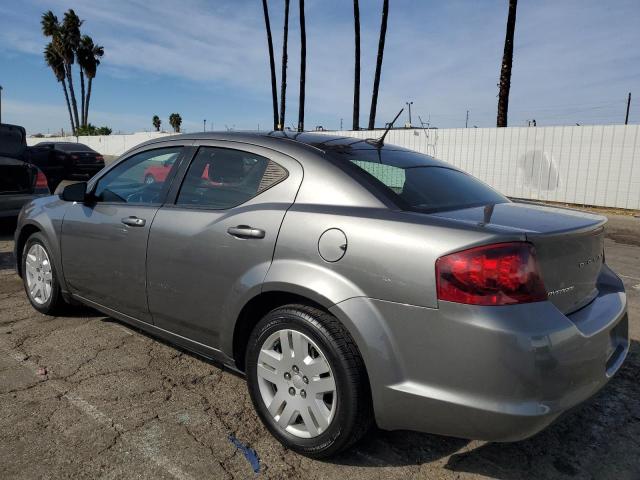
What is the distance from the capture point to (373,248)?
7.15 ft

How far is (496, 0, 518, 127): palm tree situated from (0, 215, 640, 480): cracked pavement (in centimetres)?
1439

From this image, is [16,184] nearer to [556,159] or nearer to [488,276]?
[488,276]

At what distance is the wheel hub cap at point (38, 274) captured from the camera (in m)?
4.20

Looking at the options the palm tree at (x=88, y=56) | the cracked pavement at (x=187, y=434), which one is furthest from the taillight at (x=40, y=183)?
the palm tree at (x=88, y=56)

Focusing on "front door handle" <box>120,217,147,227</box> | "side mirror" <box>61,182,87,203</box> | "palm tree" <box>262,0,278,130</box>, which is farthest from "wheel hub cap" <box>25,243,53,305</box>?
"palm tree" <box>262,0,278,130</box>

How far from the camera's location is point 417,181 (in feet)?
9.12

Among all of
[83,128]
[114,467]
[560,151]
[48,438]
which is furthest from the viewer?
[83,128]

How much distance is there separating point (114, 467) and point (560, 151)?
14.9 m

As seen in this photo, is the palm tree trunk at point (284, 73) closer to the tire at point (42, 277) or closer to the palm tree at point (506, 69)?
the palm tree at point (506, 69)

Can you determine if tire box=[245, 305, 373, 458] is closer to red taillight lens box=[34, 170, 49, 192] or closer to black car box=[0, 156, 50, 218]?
black car box=[0, 156, 50, 218]

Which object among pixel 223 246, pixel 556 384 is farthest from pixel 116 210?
pixel 556 384

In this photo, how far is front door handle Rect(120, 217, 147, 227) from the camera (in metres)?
3.18

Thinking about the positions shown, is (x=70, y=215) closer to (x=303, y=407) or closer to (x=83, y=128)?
(x=303, y=407)

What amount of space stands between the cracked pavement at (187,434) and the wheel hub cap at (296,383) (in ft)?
0.62
